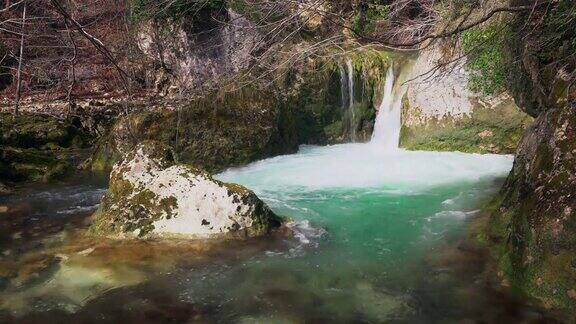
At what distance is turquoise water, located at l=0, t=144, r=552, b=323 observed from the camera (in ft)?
15.7

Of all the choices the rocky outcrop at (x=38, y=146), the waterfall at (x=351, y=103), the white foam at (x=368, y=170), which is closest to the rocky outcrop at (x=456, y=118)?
the white foam at (x=368, y=170)

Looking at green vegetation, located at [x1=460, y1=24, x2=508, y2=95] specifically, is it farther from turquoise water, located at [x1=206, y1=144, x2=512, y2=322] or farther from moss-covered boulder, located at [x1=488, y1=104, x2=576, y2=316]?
moss-covered boulder, located at [x1=488, y1=104, x2=576, y2=316]

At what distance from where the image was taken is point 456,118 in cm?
1266

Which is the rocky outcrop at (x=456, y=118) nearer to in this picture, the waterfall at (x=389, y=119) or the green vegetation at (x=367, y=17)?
the waterfall at (x=389, y=119)

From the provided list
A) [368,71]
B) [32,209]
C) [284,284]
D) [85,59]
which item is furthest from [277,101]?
[85,59]

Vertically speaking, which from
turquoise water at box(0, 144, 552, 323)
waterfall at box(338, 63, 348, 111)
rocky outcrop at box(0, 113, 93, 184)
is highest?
waterfall at box(338, 63, 348, 111)

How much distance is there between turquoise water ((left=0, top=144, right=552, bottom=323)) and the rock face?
29cm

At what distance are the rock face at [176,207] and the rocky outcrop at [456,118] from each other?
6.59 meters

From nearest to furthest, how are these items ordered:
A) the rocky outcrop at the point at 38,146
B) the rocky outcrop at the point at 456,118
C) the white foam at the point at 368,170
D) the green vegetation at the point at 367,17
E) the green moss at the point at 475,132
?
the white foam at the point at 368,170
the rocky outcrop at the point at 38,146
the green moss at the point at 475,132
the rocky outcrop at the point at 456,118
the green vegetation at the point at 367,17

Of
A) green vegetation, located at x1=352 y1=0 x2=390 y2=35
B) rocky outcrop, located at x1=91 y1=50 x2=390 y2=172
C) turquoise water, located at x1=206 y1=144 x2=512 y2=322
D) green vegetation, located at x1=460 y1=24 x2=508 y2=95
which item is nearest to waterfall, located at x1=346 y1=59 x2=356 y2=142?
rocky outcrop, located at x1=91 y1=50 x2=390 y2=172

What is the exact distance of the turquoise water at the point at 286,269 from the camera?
15.7 feet

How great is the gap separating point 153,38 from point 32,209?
Answer: 10304 mm

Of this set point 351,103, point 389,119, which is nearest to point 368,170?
point 389,119

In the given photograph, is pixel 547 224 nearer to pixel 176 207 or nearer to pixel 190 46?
pixel 176 207
